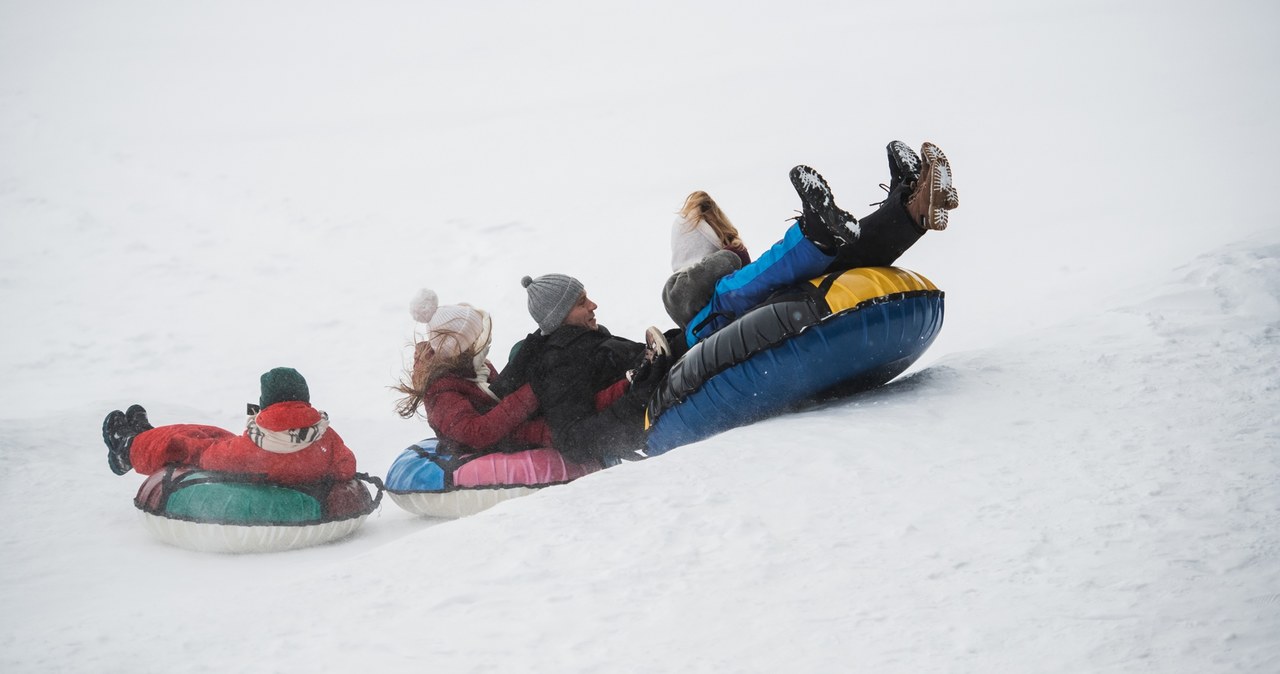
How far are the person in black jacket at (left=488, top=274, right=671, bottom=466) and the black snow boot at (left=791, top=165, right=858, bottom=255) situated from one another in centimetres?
82

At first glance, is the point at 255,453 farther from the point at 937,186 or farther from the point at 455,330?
the point at 937,186

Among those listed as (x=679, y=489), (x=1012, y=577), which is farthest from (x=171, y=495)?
(x=1012, y=577)

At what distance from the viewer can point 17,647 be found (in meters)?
2.35

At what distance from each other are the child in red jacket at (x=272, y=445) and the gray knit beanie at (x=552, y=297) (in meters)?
0.95

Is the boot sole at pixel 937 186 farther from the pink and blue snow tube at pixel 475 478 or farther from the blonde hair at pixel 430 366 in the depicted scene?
the blonde hair at pixel 430 366

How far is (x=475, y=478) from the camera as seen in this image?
395cm

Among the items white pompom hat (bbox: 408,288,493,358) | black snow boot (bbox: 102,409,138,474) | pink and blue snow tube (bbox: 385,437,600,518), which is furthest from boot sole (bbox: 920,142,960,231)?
black snow boot (bbox: 102,409,138,474)

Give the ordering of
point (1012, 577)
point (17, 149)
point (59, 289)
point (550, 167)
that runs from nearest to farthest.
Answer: point (1012, 577)
point (59, 289)
point (550, 167)
point (17, 149)

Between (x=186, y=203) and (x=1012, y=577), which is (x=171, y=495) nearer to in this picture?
(x=1012, y=577)

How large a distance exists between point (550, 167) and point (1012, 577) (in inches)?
364

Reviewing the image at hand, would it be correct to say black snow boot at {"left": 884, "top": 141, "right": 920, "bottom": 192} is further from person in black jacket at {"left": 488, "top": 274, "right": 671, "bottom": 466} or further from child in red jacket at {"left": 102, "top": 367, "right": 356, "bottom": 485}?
child in red jacket at {"left": 102, "top": 367, "right": 356, "bottom": 485}

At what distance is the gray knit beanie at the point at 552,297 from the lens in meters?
3.93

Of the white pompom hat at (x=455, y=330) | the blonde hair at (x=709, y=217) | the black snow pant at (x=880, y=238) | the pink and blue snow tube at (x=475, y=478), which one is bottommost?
the pink and blue snow tube at (x=475, y=478)

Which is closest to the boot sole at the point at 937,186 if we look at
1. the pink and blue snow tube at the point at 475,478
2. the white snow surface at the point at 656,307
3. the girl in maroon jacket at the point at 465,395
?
the white snow surface at the point at 656,307
